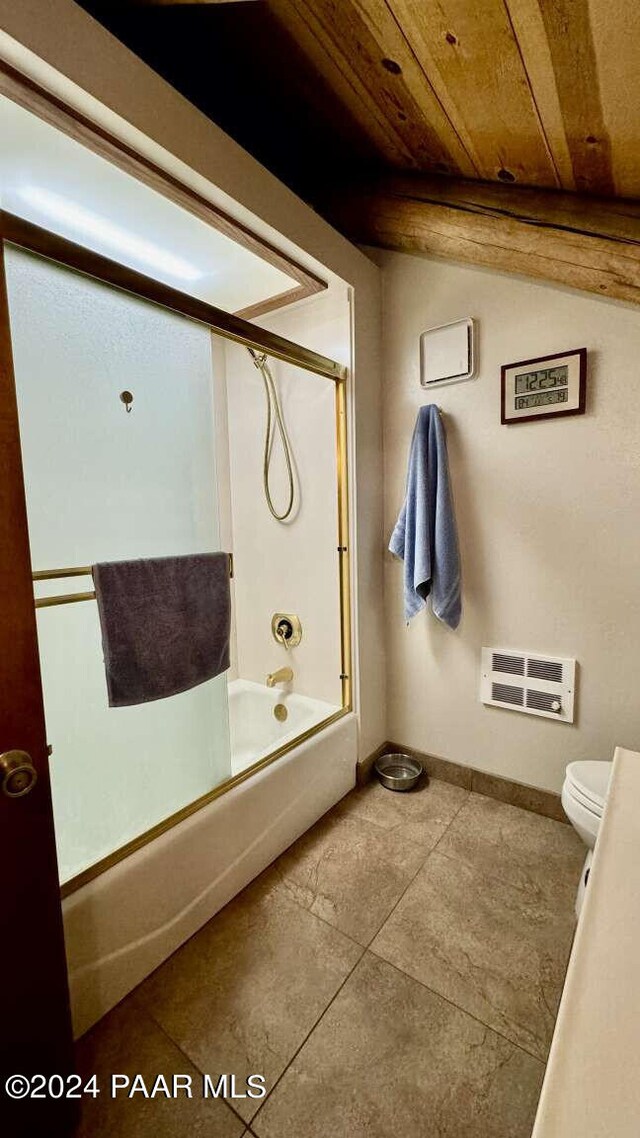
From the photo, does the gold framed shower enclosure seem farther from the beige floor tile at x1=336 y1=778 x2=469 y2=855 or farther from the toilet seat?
the toilet seat

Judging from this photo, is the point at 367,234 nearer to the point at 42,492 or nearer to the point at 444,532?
the point at 444,532

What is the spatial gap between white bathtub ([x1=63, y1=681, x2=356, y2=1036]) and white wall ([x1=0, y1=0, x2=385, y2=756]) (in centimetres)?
37

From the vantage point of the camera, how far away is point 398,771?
2139 millimetres

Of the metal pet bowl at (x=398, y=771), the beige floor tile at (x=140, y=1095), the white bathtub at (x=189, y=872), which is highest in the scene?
the white bathtub at (x=189, y=872)

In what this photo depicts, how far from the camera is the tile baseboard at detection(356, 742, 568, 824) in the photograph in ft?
6.00

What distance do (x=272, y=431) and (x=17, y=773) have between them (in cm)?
184

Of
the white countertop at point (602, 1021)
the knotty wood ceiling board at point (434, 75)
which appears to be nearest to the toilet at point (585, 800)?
the white countertop at point (602, 1021)

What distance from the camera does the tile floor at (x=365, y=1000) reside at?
3.10 ft

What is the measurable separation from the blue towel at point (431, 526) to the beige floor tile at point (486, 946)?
3.15 ft

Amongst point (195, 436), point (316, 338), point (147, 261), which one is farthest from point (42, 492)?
point (316, 338)

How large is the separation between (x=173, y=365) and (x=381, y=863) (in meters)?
1.87

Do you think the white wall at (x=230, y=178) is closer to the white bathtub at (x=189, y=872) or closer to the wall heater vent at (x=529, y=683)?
the white bathtub at (x=189, y=872)

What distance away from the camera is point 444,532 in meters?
1.84

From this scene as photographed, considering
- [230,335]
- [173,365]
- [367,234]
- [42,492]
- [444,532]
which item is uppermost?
[367,234]
